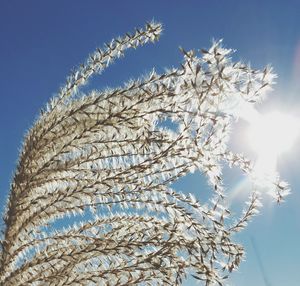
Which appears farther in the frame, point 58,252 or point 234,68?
point 58,252

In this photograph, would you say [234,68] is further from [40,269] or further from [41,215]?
[40,269]

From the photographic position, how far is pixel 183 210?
8.75 feet

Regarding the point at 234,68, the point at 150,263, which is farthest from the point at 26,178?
the point at 234,68

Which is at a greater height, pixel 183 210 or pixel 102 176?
pixel 102 176

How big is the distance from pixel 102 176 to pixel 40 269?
568 millimetres

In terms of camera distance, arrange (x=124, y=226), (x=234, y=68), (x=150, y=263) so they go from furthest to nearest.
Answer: (x=124, y=226) → (x=150, y=263) → (x=234, y=68)

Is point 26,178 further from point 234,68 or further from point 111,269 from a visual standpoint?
point 234,68

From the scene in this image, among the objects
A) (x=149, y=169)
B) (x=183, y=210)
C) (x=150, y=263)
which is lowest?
(x=150, y=263)

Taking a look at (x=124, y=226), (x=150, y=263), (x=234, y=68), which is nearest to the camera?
(x=234, y=68)

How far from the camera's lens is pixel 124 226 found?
9.19 ft

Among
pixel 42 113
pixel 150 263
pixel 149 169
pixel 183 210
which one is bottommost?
pixel 150 263

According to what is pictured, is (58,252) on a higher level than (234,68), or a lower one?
lower

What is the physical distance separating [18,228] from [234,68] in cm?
136

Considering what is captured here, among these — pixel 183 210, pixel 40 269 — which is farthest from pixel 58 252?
pixel 183 210
